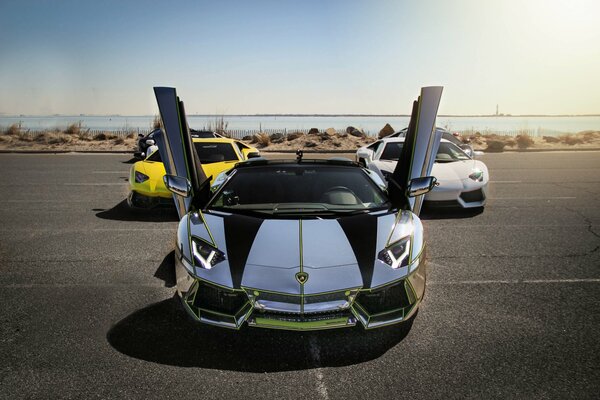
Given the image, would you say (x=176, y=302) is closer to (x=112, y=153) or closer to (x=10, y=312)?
(x=10, y=312)

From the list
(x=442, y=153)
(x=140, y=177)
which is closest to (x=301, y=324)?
(x=140, y=177)

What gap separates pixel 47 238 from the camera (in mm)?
7391

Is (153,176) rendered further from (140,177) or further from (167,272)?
(167,272)

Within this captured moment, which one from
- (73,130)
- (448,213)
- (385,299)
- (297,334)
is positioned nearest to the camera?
(385,299)

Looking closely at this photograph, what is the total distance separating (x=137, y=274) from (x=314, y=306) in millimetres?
2915

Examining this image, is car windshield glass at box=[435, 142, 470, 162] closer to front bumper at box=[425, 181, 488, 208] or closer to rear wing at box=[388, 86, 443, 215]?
front bumper at box=[425, 181, 488, 208]

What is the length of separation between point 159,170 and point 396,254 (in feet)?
20.8

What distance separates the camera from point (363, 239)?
12.9 feet

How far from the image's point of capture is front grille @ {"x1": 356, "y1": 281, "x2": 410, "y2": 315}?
355 cm

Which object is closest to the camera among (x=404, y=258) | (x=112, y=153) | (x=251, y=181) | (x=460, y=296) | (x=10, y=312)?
(x=404, y=258)

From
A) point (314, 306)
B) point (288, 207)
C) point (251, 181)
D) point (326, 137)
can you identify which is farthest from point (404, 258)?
point (326, 137)

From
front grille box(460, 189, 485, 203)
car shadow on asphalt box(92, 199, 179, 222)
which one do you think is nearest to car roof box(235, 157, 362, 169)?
car shadow on asphalt box(92, 199, 179, 222)

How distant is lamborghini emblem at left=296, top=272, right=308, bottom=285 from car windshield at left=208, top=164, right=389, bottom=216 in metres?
1.18

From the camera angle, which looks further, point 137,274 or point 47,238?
point 47,238
